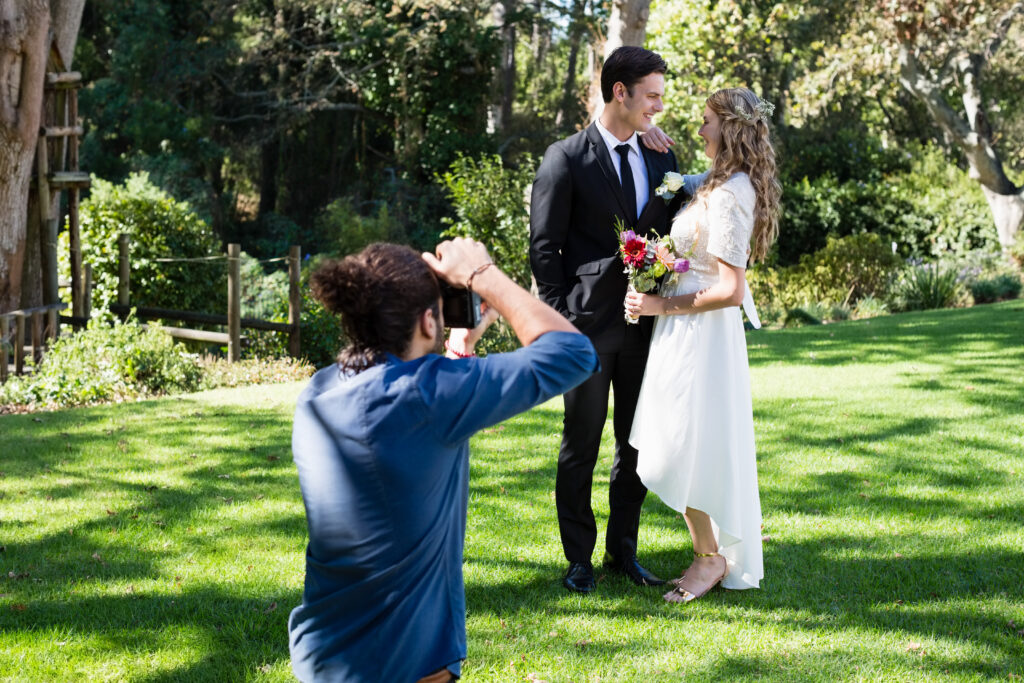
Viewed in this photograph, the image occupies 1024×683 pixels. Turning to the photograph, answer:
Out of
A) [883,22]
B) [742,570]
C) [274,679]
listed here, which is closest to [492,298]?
[274,679]

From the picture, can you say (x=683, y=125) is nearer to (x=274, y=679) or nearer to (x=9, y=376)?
(x=9, y=376)

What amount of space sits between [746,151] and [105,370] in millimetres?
7426

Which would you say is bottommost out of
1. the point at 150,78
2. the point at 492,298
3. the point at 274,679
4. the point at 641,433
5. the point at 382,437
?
the point at 274,679

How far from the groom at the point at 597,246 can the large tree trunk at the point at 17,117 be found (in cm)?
753

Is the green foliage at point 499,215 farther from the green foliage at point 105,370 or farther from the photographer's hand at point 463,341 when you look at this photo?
the photographer's hand at point 463,341

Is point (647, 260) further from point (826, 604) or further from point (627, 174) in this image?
point (826, 604)

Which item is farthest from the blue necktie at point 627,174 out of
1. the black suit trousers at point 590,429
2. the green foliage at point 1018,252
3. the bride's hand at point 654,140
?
the green foliage at point 1018,252

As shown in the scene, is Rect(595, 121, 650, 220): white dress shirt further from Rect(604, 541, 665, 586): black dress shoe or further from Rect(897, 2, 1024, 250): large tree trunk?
Rect(897, 2, 1024, 250): large tree trunk

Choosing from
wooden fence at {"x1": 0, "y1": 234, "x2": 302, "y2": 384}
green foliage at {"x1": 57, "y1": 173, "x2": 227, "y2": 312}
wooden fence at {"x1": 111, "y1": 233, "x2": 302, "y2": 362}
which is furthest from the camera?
green foliage at {"x1": 57, "y1": 173, "x2": 227, "y2": 312}

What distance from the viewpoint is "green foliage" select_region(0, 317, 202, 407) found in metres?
8.89

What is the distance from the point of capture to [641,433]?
4.01m

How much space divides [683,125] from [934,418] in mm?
12715

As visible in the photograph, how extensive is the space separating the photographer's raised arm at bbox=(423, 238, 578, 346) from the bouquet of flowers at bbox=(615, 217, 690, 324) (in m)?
1.78

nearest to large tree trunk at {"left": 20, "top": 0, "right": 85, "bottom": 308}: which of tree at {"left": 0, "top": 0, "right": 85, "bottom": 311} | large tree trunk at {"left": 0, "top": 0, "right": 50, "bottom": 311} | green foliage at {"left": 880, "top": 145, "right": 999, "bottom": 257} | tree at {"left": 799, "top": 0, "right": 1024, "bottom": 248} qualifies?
tree at {"left": 0, "top": 0, "right": 85, "bottom": 311}
